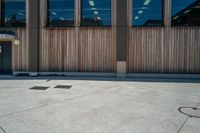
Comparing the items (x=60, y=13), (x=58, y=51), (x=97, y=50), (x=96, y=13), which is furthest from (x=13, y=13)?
(x=97, y=50)

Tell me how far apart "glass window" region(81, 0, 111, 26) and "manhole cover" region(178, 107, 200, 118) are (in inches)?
391

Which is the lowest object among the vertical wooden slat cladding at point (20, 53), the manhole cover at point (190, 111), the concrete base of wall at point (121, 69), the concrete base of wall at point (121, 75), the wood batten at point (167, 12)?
the manhole cover at point (190, 111)

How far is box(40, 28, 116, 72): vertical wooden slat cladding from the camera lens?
15633 millimetres

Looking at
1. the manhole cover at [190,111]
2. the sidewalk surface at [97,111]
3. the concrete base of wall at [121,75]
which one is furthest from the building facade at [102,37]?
the manhole cover at [190,111]

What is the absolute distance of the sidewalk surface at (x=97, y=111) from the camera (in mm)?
5316

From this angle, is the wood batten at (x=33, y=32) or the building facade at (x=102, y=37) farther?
the wood batten at (x=33, y=32)

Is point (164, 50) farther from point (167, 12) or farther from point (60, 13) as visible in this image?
point (60, 13)

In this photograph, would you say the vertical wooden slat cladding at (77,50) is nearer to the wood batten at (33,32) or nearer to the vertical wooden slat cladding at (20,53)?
the wood batten at (33,32)

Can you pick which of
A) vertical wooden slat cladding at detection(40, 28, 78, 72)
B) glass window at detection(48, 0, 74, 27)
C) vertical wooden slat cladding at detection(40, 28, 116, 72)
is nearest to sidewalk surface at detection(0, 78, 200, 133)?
vertical wooden slat cladding at detection(40, 28, 116, 72)

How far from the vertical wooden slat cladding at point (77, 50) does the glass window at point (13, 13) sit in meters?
2.09

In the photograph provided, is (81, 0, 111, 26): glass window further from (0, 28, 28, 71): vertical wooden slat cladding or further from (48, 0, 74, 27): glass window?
(0, 28, 28, 71): vertical wooden slat cladding

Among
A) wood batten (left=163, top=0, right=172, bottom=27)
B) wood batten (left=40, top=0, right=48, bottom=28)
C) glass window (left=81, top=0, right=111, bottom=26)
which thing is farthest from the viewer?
wood batten (left=40, top=0, right=48, bottom=28)

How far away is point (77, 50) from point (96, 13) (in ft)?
10.4

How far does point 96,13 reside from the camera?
620 inches
